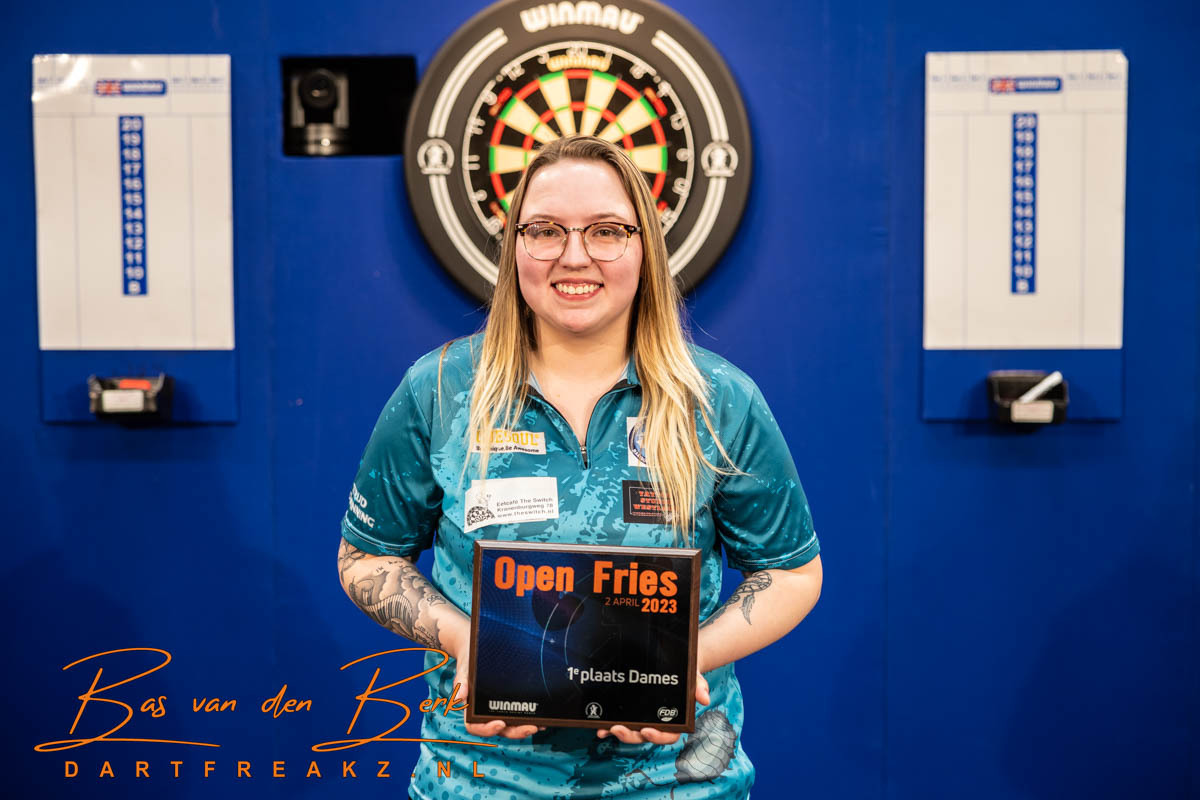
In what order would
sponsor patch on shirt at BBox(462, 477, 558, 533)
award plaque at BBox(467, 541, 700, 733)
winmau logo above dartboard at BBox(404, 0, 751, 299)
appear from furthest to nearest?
winmau logo above dartboard at BBox(404, 0, 751, 299) → sponsor patch on shirt at BBox(462, 477, 558, 533) → award plaque at BBox(467, 541, 700, 733)

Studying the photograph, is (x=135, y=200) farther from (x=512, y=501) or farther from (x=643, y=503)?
(x=643, y=503)

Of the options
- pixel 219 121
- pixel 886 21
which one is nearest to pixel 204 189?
pixel 219 121

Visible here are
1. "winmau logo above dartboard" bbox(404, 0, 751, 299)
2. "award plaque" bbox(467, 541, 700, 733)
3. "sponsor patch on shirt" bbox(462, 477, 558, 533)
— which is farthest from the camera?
"winmau logo above dartboard" bbox(404, 0, 751, 299)

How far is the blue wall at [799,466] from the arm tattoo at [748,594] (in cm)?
92

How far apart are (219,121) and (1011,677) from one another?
7.42ft

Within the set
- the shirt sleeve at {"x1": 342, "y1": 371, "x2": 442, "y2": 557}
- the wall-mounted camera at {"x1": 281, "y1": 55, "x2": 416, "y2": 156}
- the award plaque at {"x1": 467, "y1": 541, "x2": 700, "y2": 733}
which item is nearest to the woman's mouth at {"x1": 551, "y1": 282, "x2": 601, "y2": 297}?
the shirt sleeve at {"x1": 342, "y1": 371, "x2": 442, "y2": 557}

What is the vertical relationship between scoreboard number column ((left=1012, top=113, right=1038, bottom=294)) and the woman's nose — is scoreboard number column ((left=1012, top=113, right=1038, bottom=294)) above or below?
above

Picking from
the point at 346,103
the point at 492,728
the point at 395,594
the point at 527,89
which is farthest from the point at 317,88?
the point at 492,728

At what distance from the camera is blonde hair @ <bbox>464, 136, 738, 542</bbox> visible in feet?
4.22

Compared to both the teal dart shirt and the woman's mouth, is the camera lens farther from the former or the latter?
the woman's mouth

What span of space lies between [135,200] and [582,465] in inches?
60.1

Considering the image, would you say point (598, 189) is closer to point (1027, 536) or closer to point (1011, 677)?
point (1027, 536)

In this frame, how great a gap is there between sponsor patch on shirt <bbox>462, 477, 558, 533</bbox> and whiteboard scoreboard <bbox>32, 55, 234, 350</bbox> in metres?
1.23

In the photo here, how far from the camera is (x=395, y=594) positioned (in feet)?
4.39
